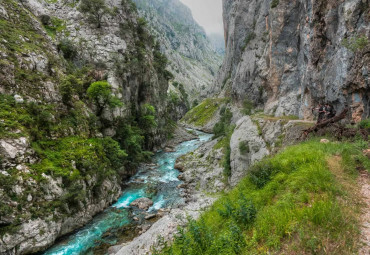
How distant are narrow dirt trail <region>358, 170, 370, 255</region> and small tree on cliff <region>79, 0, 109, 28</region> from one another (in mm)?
42526

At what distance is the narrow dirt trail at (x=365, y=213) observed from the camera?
13.6 feet

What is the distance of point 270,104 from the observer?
38062 millimetres

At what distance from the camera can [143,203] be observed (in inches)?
846

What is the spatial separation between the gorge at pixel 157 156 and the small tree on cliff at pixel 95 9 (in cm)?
18

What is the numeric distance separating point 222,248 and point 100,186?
60.9ft

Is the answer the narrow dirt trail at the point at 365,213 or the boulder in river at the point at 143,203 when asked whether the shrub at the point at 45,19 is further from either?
the narrow dirt trail at the point at 365,213

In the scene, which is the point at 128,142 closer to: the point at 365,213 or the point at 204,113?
the point at 365,213

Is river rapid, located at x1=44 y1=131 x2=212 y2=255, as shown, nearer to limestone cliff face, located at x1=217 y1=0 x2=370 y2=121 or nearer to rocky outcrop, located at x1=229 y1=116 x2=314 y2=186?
rocky outcrop, located at x1=229 y1=116 x2=314 y2=186

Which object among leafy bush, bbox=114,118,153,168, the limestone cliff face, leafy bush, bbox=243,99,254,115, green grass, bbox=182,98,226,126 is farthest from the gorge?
green grass, bbox=182,98,226,126

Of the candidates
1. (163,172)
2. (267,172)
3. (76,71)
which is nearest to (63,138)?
(76,71)

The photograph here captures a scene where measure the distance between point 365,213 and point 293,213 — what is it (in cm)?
193

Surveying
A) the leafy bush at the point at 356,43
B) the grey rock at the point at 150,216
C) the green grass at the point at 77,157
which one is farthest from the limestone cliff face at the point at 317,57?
the green grass at the point at 77,157

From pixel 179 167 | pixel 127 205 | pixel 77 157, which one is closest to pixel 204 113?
pixel 179 167

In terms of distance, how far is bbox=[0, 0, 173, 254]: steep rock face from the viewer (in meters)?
13.9
